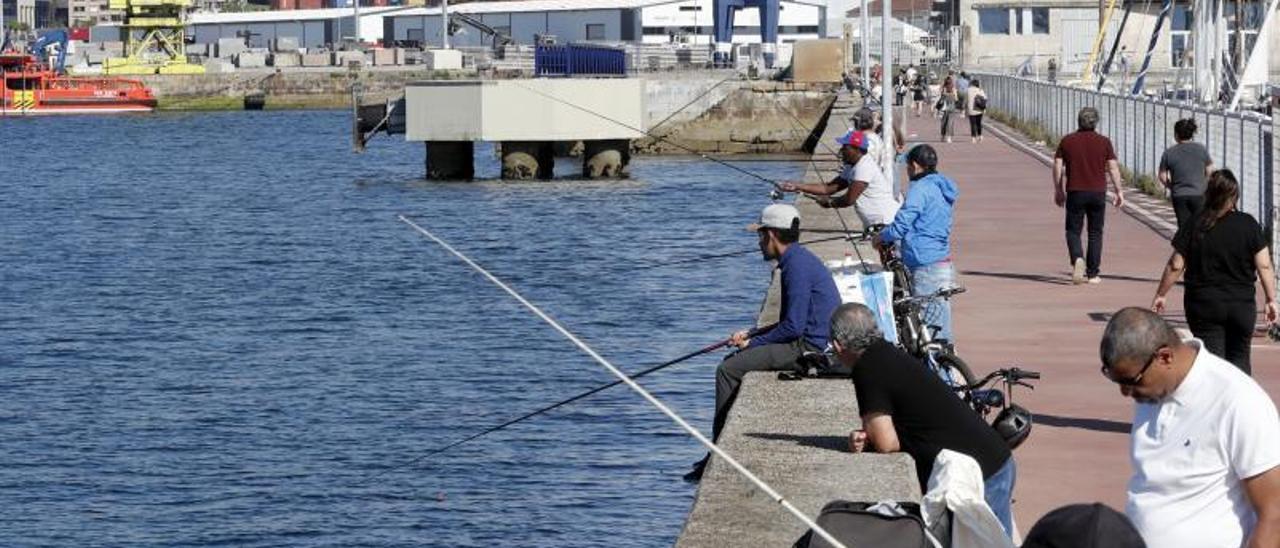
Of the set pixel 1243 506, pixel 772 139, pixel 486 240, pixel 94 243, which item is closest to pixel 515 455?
pixel 1243 506

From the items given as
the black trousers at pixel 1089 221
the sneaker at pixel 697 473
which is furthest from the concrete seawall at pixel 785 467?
the black trousers at pixel 1089 221

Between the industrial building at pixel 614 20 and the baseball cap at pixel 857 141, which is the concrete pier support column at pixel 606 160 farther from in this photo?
the industrial building at pixel 614 20

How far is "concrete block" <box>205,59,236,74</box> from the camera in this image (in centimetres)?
12412

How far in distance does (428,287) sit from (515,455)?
1473 cm

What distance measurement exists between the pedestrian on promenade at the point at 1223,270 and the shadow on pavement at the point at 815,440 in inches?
86.8

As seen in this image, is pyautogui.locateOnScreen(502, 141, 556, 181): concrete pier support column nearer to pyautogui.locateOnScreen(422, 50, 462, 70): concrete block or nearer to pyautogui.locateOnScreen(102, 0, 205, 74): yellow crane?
pyautogui.locateOnScreen(422, 50, 462, 70): concrete block

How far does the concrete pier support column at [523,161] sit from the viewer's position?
5431cm

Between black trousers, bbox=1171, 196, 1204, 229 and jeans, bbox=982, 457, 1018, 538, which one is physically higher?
black trousers, bbox=1171, 196, 1204, 229

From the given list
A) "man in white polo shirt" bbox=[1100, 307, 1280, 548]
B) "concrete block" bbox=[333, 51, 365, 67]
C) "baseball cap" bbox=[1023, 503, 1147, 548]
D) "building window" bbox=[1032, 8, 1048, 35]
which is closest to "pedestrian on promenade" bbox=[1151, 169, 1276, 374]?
"man in white polo shirt" bbox=[1100, 307, 1280, 548]

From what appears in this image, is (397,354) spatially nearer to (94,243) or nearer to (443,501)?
(443,501)

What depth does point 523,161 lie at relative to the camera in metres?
54.5

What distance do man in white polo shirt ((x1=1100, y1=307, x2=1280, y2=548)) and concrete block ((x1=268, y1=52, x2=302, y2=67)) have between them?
12002 centimetres

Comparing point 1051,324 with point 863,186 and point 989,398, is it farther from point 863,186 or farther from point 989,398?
Answer: point 989,398

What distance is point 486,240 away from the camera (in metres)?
39.6
